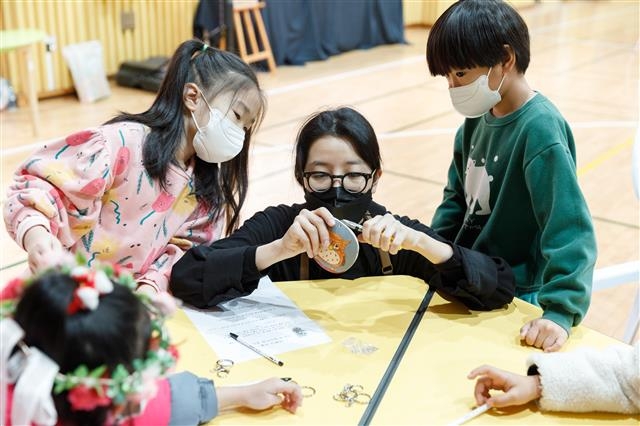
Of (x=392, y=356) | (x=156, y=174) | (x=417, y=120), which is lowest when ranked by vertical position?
(x=417, y=120)

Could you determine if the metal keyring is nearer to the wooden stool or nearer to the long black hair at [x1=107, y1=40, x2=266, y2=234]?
the long black hair at [x1=107, y1=40, x2=266, y2=234]

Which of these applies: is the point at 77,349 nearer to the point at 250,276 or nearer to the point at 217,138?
the point at 250,276

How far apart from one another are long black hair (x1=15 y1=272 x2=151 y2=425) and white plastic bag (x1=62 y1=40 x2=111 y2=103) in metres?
5.18

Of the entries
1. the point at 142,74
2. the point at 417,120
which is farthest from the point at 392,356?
the point at 142,74

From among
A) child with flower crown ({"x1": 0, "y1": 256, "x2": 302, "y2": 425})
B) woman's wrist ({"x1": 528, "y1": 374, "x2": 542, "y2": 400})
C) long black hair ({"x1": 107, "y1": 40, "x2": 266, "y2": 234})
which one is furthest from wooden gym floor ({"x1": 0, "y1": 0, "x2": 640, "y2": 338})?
child with flower crown ({"x1": 0, "y1": 256, "x2": 302, "y2": 425})

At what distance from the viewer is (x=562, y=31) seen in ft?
31.9

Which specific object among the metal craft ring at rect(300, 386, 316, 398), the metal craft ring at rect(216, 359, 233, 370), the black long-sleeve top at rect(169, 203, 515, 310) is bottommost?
the metal craft ring at rect(300, 386, 316, 398)

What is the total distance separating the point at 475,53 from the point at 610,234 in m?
2.21

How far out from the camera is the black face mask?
5.77 ft

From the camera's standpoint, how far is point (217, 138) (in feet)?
6.43

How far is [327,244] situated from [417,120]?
412cm

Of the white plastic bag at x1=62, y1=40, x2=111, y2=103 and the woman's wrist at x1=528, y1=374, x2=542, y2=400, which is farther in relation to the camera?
the white plastic bag at x1=62, y1=40, x2=111, y2=103

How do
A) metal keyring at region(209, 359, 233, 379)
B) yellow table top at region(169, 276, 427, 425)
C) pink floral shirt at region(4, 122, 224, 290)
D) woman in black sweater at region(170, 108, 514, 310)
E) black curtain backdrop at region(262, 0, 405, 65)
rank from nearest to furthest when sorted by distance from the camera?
yellow table top at region(169, 276, 427, 425) → metal keyring at region(209, 359, 233, 379) → woman in black sweater at region(170, 108, 514, 310) → pink floral shirt at region(4, 122, 224, 290) → black curtain backdrop at region(262, 0, 405, 65)

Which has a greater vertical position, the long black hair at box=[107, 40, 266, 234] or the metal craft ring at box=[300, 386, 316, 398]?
the long black hair at box=[107, 40, 266, 234]
